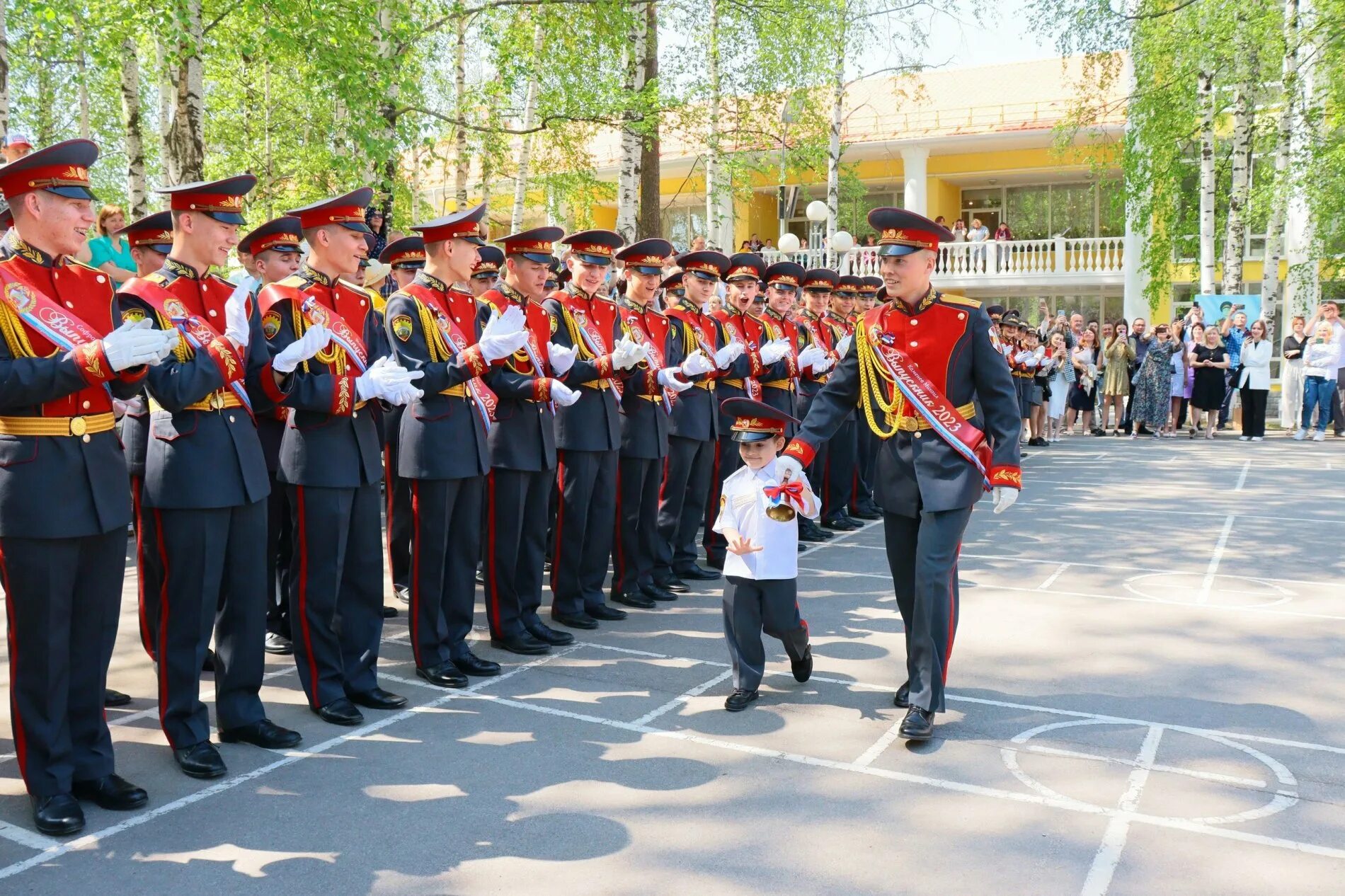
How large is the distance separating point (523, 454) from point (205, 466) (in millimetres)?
1922

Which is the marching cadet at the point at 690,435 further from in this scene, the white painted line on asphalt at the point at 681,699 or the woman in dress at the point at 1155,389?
the woman in dress at the point at 1155,389

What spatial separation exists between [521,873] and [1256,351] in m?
17.7

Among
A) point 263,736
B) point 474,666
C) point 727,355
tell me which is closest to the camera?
point 263,736

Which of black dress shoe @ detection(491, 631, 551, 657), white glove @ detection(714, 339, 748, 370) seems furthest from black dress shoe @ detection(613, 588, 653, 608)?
white glove @ detection(714, 339, 748, 370)

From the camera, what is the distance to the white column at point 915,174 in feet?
104

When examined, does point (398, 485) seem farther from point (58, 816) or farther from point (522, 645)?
point (58, 816)

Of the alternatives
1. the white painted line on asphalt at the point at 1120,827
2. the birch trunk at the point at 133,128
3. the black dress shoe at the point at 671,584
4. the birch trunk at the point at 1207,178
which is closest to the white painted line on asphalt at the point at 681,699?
the black dress shoe at the point at 671,584

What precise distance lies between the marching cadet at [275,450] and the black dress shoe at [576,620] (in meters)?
1.48

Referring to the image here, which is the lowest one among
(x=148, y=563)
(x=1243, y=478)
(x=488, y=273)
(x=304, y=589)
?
(x=1243, y=478)

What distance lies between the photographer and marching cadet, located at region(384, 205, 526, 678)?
212 inches

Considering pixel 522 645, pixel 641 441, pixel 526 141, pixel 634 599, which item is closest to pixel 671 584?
pixel 634 599

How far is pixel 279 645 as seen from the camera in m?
6.36

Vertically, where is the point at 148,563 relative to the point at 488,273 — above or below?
below

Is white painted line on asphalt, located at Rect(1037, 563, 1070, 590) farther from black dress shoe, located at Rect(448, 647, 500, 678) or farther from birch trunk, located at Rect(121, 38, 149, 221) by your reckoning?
birch trunk, located at Rect(121, 38, 149, 221)
